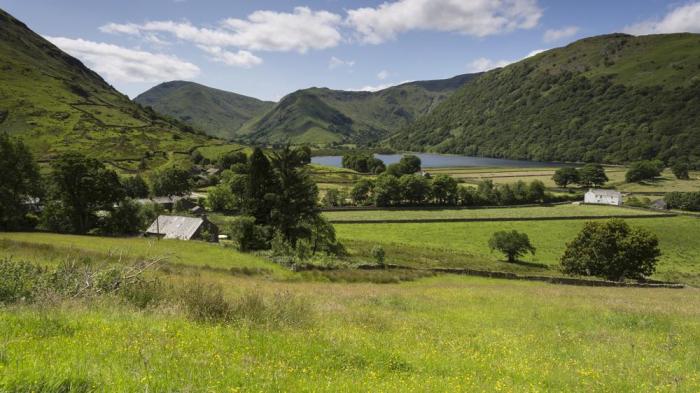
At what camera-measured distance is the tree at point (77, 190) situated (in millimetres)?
49406

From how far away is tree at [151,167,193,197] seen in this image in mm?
114750

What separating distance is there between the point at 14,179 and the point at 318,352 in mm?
53866

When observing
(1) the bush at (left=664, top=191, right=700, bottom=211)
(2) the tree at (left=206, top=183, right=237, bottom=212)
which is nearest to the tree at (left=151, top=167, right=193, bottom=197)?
(2) the tree at (left=206, top=183, right=237, bottom=212)

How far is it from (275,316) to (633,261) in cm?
5551

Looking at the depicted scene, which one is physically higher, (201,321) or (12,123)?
(12,123)

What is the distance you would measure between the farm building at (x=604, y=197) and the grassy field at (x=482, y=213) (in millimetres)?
7617

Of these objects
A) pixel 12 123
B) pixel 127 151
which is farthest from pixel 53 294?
pixel 12 123

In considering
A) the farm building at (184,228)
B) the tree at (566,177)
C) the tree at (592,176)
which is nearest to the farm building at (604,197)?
the tree at (566,177)

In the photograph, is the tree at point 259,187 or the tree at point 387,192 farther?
the tree at point 387,192

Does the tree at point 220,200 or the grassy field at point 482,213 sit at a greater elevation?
the tree at point 220,200

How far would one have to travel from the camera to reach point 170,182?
11475 cm

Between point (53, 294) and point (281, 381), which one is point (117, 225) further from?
point (281, 381)

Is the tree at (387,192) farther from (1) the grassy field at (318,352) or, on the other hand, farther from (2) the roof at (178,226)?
(1) the grassy field at (318,352)

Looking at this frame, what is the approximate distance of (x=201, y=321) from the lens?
10453 mm
